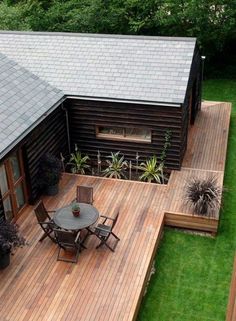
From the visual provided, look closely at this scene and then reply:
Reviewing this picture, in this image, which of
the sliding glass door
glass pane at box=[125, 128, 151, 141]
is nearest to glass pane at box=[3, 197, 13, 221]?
the sliding glass door

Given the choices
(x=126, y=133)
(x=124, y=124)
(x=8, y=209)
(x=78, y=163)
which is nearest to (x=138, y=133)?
(x=126, y=133)

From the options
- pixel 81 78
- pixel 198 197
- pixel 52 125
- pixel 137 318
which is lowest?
pixel 137 318

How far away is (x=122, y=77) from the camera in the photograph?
12172 mm

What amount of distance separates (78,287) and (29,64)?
7076mm

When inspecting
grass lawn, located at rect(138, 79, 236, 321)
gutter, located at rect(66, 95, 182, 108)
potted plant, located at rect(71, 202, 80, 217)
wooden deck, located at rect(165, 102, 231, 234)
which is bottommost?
grass lawn, located at rect(138, 79, 236, 321)

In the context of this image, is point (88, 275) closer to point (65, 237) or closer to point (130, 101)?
point (65, 237)

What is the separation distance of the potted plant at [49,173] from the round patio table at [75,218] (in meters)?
1.58

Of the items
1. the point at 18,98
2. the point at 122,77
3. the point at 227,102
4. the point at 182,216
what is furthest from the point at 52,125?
the point at 227,102

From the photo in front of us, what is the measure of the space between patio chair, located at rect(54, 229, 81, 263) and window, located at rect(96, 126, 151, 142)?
4128 mm

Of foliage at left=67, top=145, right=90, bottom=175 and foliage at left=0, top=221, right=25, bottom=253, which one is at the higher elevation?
foliage at left=0, top=221, right=25, bottom=253

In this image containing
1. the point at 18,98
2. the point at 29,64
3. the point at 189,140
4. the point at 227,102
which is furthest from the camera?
the point at 227,102

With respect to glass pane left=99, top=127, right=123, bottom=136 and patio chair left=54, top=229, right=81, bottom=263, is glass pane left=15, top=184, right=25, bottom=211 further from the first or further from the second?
glass pane left=99, top=127, right=123, bottom=136

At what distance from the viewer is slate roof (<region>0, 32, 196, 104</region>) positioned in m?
11.8

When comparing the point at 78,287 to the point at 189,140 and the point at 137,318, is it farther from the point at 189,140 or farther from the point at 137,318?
the point at 189,140
